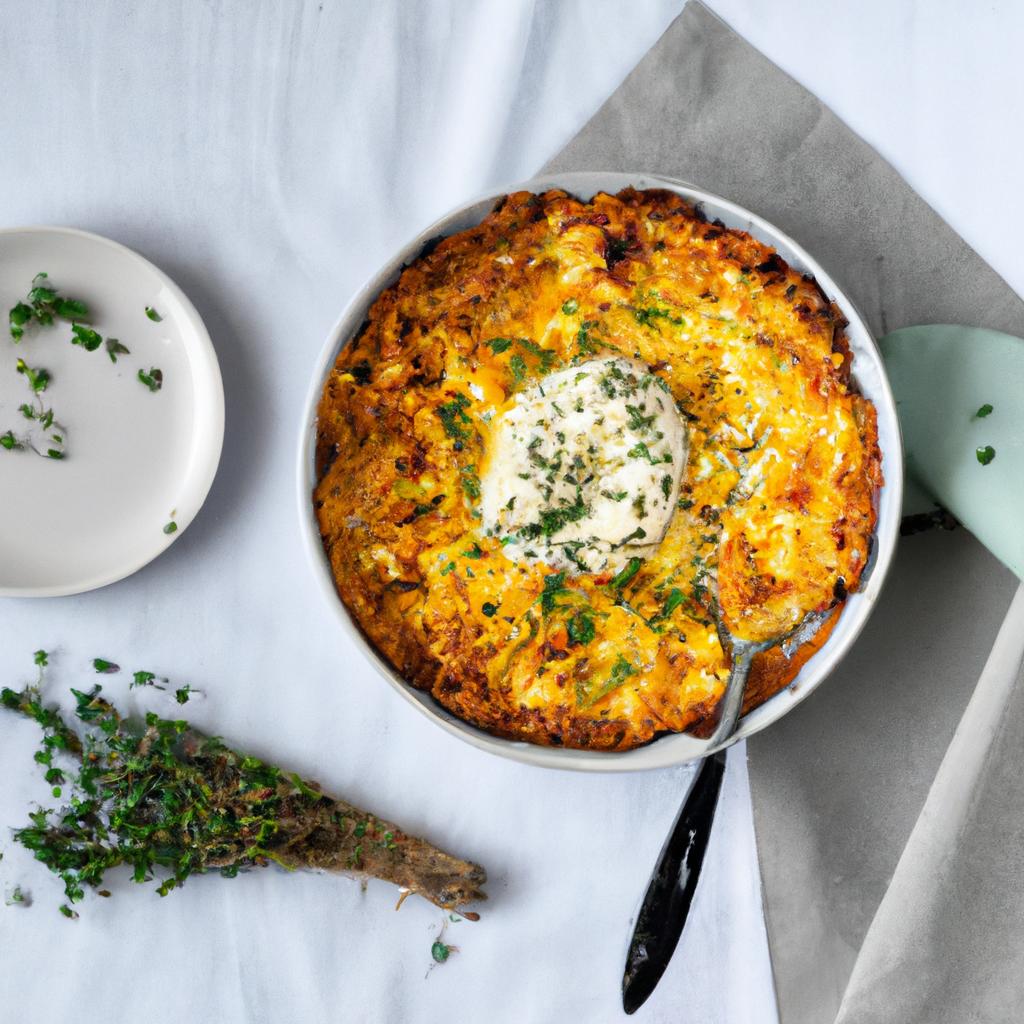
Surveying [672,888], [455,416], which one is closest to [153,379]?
[455,416]

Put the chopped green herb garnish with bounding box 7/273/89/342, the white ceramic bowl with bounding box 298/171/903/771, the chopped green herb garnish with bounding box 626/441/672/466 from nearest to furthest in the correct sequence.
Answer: the white ceramic bowl with bounding box 298/171/903/771, the chopped green herb garnish with bounding box 626/441/672/466, the chopped green herb garnish with bounding box 7/273/89/342

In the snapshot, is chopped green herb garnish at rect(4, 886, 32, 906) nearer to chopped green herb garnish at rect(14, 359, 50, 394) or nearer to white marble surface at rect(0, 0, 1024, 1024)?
white marble surface at rect(0, 0, 1024, 1024)

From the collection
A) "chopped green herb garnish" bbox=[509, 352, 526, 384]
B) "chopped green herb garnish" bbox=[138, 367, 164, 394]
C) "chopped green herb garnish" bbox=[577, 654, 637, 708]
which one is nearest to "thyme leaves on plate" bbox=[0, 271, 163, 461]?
"chopped green herb garnish" bbox=[138, 367, 164, 394]

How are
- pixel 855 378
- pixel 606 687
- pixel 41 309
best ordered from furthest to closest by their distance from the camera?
pixel 41 309 < pixel 606 687 < pixel 855 378

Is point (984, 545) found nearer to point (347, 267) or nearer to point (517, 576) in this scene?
point (517, 576)

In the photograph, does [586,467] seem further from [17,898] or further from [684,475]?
[17,898]

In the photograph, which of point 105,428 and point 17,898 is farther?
point 17,898
